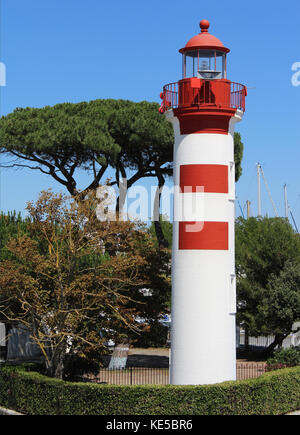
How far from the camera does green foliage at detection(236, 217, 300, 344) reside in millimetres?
40719

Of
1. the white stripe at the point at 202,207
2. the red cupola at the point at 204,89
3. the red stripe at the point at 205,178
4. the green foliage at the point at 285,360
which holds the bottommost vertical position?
the green foliage at the point at 285,360

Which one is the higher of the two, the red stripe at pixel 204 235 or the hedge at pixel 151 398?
the red stripe at pixel 204 235

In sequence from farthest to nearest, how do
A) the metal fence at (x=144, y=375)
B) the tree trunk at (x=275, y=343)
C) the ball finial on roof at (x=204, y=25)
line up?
the tree trunk at (x=275, y=343), the metal fence at (x=144, y=375), the ball finial on roof at (x=204, y=25)

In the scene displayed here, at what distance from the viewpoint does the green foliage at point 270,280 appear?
40.7 meters

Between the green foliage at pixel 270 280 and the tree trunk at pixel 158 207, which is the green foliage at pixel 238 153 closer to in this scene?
the green foliage at pixel 270 280

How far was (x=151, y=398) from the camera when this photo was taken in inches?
1010

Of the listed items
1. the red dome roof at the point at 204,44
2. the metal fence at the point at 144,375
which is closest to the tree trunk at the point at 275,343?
the metal fence at the point at 144,375

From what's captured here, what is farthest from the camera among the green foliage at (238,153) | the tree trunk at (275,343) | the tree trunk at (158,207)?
the green foliage at (238,153)

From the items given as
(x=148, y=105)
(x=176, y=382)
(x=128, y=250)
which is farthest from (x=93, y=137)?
(x=176, y=382)

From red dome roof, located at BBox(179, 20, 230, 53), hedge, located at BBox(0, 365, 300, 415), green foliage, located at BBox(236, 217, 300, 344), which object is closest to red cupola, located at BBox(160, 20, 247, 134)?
red dome roof, located at BBox(179, 20, 230, 53)

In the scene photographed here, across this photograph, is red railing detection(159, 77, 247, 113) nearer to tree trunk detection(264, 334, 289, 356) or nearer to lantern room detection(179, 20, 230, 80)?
lantern room detection(179, 20, 230, 80)

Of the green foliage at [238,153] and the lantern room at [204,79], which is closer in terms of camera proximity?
the lantern room at [204,79]

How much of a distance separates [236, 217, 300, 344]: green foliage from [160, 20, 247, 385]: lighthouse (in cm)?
1291

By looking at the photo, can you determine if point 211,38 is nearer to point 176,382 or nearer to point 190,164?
point 190,164
